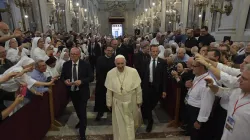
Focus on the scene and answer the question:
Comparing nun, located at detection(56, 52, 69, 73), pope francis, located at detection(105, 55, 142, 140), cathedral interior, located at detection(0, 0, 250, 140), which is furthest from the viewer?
nun, located at detection(56, 52, 69, 73)

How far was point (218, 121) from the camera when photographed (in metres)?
2.96

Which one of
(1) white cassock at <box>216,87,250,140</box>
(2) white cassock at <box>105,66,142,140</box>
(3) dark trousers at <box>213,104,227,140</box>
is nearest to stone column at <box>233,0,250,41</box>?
(3) dark trousers at <box>213,104,227,140</box>

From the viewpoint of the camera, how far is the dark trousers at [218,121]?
2861 mm

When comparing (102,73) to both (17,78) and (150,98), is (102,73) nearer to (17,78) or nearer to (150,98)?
(150,98)

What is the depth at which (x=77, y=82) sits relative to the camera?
3561 millimetres

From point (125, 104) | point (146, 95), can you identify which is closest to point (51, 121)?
point (125, 104)

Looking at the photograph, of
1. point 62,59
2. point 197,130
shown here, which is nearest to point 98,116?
point 62,59

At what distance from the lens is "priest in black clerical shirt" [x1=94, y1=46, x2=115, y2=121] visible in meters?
4.59

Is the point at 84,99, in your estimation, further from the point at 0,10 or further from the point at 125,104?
the point at 0,10

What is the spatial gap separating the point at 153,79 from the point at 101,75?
1.44 meters

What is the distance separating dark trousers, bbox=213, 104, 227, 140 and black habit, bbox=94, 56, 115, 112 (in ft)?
8.73

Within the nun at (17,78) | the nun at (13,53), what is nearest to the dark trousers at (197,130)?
the nun at (17,78)

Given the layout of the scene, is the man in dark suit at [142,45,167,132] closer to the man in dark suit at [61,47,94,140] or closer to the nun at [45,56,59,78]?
the man in dark suit at [61,47,94,140]

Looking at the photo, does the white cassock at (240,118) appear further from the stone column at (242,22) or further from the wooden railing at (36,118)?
the stone column at (242,22)
